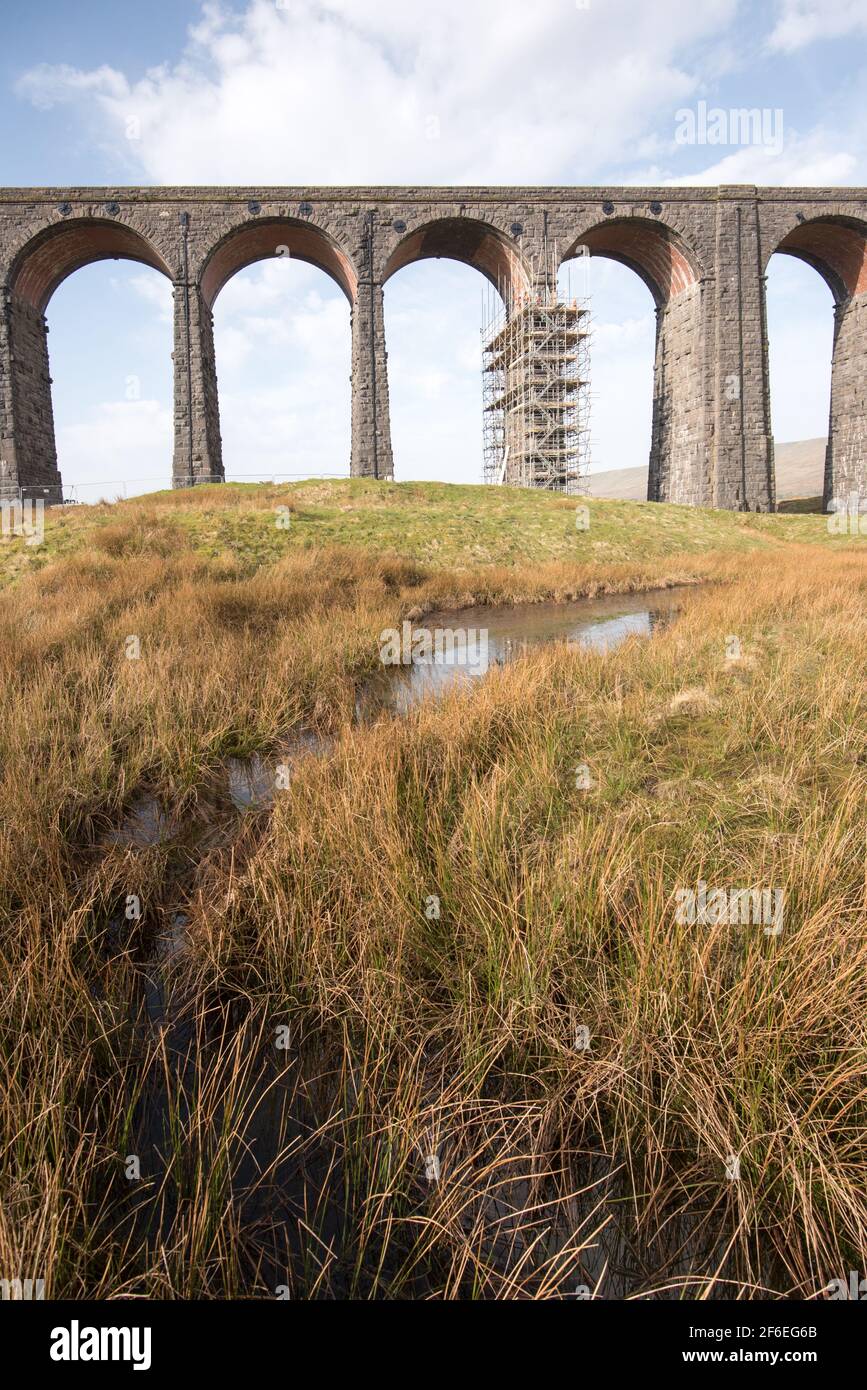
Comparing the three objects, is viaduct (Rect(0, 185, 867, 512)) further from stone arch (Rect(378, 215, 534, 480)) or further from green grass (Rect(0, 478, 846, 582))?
green grass (Rect(0, 478, 846, 582))

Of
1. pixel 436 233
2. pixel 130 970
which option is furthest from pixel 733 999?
pixel 436 233

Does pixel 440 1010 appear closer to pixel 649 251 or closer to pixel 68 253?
pixel 649 251

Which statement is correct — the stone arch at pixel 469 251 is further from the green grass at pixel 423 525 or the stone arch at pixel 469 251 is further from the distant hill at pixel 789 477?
the distant hill at pixel 789 477

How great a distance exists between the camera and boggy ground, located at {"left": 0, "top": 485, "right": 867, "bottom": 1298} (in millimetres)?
1399

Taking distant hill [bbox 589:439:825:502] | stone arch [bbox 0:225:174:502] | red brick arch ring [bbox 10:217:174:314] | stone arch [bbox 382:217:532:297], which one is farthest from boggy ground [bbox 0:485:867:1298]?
distant hill [bbox 589:439:825:502]

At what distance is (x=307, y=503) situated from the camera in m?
16.8

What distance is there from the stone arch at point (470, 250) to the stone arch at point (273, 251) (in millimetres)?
2013

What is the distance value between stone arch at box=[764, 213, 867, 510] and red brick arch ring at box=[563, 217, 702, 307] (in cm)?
380

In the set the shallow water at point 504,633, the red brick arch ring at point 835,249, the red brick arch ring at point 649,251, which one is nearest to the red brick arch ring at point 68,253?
the red brick arch ring at point 649,251

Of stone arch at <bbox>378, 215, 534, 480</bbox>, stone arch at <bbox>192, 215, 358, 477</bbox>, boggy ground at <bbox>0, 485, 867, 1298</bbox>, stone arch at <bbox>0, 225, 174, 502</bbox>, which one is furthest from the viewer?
stone arch at <bbox>378, 215, 534, 480</bbox>

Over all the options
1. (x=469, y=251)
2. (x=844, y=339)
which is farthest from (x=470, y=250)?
(x=844, y=339)

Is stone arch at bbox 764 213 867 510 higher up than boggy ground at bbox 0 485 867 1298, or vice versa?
stone arch at bbox 764 213 867 510
